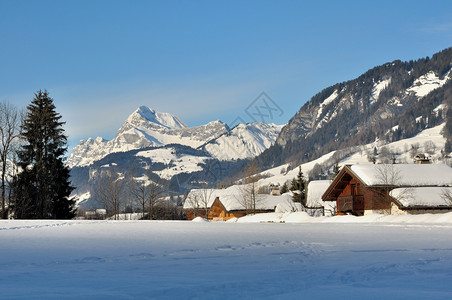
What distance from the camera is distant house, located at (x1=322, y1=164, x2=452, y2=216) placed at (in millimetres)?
54344

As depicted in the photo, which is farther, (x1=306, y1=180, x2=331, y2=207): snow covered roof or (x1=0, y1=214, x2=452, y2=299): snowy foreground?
(x1=306, y1=180, x2=331, y2=207): snow covered roof

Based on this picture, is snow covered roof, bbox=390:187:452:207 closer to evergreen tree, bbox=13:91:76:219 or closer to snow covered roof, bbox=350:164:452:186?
snow covered roof, bbox=350:164:452:186

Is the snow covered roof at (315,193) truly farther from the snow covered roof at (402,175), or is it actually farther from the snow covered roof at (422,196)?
the snow covered roof at (422,196)

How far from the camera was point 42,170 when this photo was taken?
4975 centimetres

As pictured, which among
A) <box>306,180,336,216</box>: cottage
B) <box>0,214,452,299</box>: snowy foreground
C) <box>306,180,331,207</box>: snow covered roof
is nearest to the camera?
<box>0,214,452,299</box>: snowy foreground

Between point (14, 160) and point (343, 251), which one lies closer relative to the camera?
point (343, 251)

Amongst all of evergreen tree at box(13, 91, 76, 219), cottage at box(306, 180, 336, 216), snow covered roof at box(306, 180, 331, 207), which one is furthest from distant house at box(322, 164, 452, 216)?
evergreen tree at box(13, 91, 76, 219)

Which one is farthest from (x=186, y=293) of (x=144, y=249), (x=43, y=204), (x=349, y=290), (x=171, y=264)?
(x=43, y=204)

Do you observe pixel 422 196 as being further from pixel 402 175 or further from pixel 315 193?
pixel 315 193

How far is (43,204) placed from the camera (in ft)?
162

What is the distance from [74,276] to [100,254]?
3859 millimetres

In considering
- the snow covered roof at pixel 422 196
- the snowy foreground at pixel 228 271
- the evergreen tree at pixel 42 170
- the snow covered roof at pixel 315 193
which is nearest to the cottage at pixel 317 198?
the snow covered roof at pixel 315 193

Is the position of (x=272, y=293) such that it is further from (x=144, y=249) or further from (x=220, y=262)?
(x=144, y=249)

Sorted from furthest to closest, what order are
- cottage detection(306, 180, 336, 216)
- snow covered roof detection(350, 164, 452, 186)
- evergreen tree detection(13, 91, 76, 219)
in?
cottage detection(306, 180, 336, 216)
snow covered roof detection(350, 164, 452, 186)
evergreen tree detection(13, 91, 76, 219)
